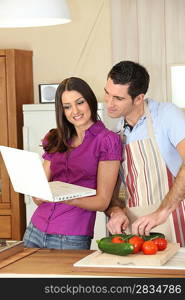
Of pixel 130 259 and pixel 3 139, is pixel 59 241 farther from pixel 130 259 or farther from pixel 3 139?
pixel 3 139

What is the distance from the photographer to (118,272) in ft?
9.14

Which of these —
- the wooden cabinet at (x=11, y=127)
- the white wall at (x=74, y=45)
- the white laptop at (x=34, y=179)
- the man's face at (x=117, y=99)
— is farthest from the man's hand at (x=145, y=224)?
the white wall at (x=74, y=45)

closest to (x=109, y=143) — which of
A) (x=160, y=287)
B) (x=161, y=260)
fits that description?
(x=161, y=260)

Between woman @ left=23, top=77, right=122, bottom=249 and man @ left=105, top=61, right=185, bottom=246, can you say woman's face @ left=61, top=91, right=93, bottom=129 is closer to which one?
woman @ left=23, top=77, right=122, bottom=249

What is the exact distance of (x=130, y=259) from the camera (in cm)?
286

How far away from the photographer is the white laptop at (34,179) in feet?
9.39

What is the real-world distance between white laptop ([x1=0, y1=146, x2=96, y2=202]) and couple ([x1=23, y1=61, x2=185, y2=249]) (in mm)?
187

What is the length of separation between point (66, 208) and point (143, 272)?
25.9 inches

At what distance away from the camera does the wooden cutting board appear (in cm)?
282

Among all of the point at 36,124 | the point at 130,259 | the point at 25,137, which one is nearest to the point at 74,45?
the point at 36,124

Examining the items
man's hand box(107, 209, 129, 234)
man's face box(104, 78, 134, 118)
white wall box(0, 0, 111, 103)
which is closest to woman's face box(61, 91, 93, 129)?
man's face box(104, 78, 134, 118)

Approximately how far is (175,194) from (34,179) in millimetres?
675

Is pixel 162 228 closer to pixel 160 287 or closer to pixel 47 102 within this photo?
pixel 160 287

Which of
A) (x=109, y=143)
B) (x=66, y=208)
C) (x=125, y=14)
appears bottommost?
(x=66, y=208)
